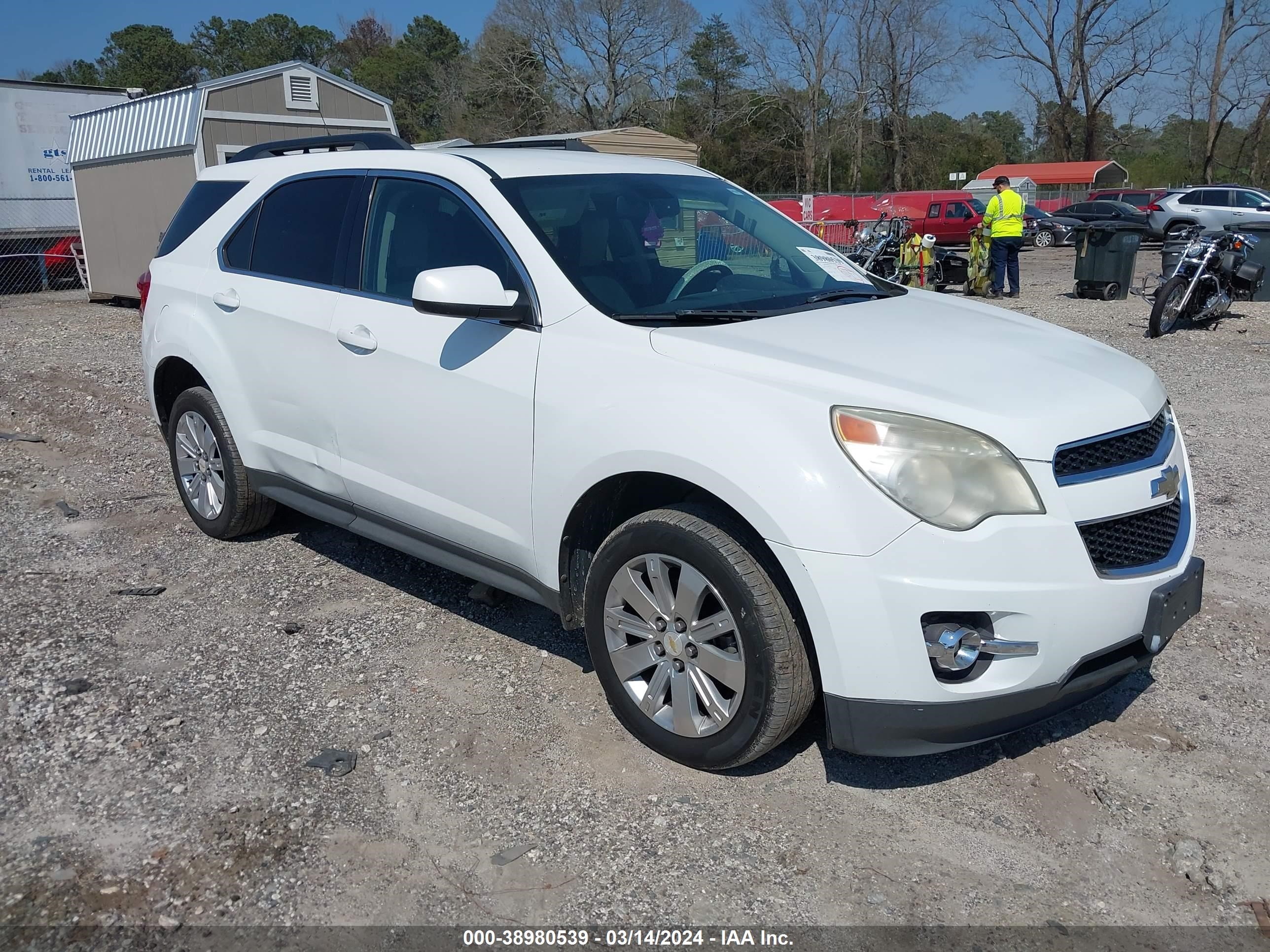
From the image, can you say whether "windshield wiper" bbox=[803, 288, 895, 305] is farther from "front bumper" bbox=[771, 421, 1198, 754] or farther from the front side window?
"front bumper" bbox=[771, 421, 1198, 754]

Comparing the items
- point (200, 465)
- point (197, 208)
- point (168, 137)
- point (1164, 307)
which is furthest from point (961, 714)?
point (168, 137)

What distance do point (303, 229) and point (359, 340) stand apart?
833 millimetres

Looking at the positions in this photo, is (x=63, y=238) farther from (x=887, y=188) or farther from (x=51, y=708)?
(x=887, y=188)

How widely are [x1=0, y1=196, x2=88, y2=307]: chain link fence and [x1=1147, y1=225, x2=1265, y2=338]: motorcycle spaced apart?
64.3 ft

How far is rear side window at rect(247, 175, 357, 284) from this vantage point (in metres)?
4.39

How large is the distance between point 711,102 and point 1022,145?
34840mm

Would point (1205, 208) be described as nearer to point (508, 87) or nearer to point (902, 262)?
point (902, 262)

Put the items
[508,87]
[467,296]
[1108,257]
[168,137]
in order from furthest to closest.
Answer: [508,87] < [1108,257] < [168,137] < [467,296]

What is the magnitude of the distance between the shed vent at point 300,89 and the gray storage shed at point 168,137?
0.05ft

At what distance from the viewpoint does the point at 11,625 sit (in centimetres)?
448

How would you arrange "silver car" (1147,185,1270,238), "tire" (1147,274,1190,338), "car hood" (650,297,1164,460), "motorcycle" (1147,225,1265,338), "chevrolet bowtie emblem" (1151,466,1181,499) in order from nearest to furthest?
"car hood" (650,297,1164,460), "chevrolet bowtie emblem" (1151,466,1181,499), "tire" (1147,274,1190,338), "motorcycle" (1147,225,1265,338), "silver car" (1147,185,1270,238)

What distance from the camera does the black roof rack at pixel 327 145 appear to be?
462 centimetres

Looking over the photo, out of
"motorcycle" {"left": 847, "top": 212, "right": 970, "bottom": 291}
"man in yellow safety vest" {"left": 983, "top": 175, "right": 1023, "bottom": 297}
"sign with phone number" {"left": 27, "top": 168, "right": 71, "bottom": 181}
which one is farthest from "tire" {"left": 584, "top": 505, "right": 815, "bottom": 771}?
"sign with phone number" {"left": 27, "top": 168, "right": 71, "bottom": 181}

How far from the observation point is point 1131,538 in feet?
9.82
